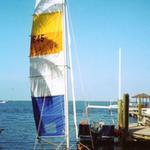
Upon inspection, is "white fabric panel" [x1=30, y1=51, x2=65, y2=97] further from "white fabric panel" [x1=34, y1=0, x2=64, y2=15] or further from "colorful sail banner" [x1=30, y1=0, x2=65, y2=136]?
"white fabric panel" [x1=34, y1=0, x2=64, y2=15]

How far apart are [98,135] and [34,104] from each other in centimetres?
556

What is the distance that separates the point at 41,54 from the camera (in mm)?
20438

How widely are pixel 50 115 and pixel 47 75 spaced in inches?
85.1

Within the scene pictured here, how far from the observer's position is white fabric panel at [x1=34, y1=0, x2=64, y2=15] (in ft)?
64.7

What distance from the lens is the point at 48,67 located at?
65.3 feet

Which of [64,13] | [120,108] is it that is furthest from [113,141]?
[64,13]

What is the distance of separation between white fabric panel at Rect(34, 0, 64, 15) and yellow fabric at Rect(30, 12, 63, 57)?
0.75 feet

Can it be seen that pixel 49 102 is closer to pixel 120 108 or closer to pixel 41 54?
pixel 41 54

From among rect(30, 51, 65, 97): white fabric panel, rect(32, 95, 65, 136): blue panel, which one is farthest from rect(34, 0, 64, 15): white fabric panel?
rect(32, 95, 65, 136): blue panel

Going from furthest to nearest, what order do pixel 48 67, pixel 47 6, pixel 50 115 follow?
pixel 47 6 < pixel 48 67 < pixel 50 115

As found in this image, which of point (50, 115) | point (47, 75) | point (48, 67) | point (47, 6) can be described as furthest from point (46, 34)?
point (50, 115)

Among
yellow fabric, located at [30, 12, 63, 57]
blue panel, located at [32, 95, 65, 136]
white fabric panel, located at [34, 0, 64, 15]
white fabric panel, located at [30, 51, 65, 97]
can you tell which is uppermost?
white fabric panel, located at [34, 0, 64, 15]

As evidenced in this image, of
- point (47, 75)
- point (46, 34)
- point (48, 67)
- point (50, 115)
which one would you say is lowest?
point (50, 115)

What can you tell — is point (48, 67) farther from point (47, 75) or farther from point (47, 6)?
point (47, 6)
